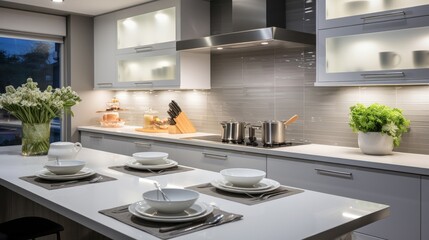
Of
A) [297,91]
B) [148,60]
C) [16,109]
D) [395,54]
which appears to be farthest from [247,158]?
[148,60]

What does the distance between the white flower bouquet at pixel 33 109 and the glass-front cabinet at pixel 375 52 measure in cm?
188

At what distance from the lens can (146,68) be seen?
4.75m

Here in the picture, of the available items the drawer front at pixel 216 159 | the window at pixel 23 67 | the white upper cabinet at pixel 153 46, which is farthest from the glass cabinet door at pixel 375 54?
the window at pixel 23 67

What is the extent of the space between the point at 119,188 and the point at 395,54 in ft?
6.52

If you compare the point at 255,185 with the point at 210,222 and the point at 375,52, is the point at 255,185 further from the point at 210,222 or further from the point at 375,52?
the point at 375,52

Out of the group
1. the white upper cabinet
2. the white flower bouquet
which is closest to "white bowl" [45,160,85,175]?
the white flower bouquet

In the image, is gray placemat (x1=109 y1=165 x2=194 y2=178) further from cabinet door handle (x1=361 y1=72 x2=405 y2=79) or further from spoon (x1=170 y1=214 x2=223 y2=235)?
cabinet door handle (x1=361 y1=72 x2=405 y2=79)

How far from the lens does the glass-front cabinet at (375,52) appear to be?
2.65 m

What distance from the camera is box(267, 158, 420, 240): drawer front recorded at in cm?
242

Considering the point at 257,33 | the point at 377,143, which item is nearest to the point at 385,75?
the point at 377,143

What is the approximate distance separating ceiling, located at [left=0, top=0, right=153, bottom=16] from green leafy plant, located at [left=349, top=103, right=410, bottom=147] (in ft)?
8.86

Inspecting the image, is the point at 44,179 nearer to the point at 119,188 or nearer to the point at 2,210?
the point at 119,188

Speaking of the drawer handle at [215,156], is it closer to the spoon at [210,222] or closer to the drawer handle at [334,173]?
the drawer handle at [334,173]

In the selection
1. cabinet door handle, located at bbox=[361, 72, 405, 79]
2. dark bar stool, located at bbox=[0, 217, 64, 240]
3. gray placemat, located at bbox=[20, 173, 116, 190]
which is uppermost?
cabinet door handle, located at bbox=[361, 72, 405, 79]
